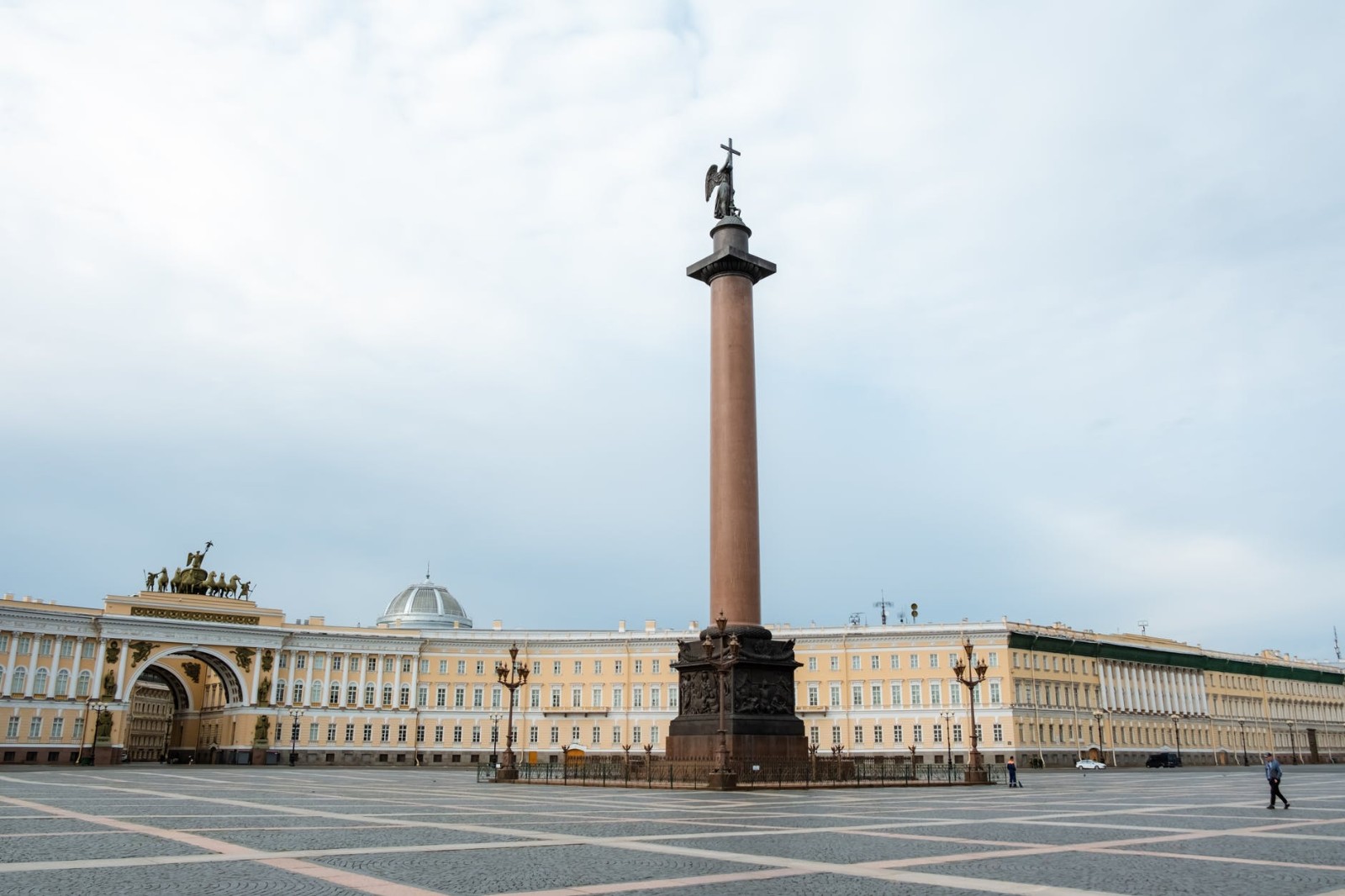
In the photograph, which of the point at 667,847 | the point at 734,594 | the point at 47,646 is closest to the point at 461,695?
the point at 47,646

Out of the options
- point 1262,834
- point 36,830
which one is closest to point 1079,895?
point 1262,834

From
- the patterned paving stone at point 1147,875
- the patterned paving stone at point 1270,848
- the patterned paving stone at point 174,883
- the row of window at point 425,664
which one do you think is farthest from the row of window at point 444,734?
the patterned paving stone at point 174,883

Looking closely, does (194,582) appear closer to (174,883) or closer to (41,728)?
(41,728)

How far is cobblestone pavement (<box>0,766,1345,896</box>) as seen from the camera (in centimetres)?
1095

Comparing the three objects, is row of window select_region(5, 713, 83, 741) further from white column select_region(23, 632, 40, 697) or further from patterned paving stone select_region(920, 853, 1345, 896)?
patterned paving stone select_region(920, 853, 1345, 896)

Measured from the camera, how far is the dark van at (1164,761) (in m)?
90.2

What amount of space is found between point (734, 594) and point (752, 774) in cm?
608

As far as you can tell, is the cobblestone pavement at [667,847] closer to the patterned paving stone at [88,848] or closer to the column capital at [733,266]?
the patterned paving stone at [88,848]

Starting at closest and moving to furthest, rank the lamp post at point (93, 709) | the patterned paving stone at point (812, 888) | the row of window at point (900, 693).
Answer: the patterned paving stone at point (812, 888), the lamp post at point (93, 709), the row of window at point (900, 693)

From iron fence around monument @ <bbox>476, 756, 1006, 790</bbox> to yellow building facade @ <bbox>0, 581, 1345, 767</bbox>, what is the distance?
4050 cm

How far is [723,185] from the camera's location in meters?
42.9

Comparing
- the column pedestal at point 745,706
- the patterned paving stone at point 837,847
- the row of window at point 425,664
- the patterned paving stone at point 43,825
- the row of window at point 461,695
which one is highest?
the row of window at point 425,664

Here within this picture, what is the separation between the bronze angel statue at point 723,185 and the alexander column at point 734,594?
69.4 inches

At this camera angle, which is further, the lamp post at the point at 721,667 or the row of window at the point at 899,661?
the row of window at the point at 899,661
